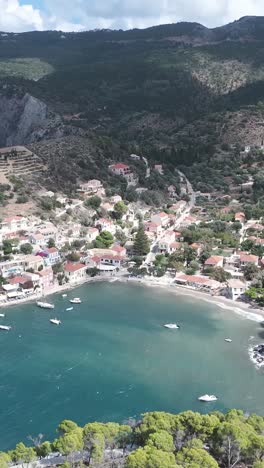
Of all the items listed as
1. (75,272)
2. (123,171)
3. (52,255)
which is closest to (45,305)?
(75,272)

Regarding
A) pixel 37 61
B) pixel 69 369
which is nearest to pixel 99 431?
pixel 69 369

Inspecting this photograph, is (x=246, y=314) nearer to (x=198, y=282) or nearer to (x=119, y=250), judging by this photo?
(x=198, y=282)

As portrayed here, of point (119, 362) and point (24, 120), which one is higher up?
point (24, 120)

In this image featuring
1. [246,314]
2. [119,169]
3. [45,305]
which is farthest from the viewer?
[119,169]

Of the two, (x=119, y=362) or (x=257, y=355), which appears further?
(x=257, y=355)

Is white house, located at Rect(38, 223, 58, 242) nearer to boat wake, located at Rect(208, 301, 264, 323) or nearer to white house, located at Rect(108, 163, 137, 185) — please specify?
boat wake, located at Rect(208, 301, 264, 323)

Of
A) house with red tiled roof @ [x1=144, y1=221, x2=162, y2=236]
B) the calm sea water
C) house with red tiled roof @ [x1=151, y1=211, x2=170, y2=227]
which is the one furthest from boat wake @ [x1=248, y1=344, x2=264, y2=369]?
house with red tiled roof @ [x1=151, y1=211, x2=170, y2=227]

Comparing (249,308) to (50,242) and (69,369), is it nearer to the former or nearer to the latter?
(69,369)

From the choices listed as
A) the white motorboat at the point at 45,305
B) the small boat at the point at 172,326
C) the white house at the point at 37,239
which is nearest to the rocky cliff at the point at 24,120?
the white house at the point at 37,239
